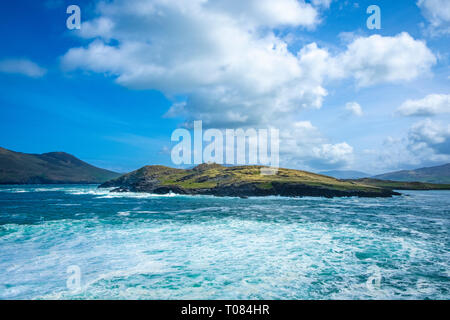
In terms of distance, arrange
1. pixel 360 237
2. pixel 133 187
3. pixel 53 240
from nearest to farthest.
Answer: pixel 53 240 < pixel 360 237 < pixel 133 187

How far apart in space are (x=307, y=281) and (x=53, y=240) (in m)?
25.3

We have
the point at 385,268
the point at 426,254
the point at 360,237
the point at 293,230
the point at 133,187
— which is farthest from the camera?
the point at 133,187

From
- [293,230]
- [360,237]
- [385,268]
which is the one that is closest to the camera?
[385,268]

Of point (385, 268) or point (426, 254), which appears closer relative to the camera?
point (385, 268)
